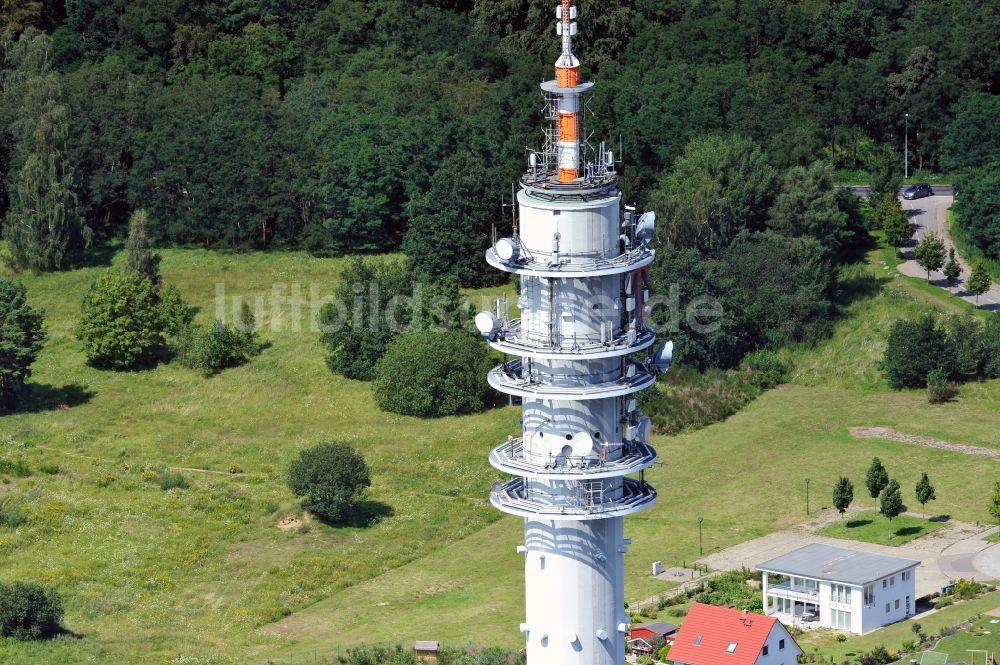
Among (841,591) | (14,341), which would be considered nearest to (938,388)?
(841,591)

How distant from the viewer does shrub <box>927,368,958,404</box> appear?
175 meters

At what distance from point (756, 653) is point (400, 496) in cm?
4080

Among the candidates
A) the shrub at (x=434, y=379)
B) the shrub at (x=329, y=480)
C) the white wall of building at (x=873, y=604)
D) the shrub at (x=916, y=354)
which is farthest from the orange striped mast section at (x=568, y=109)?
the shrub at (x=916, y=354)

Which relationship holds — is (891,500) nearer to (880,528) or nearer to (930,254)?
(880,528)

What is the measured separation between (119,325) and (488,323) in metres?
101

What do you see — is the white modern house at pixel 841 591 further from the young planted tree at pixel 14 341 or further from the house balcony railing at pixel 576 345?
the young planted tree at pixel 14 341

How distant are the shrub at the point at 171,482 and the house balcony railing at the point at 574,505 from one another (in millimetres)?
72846

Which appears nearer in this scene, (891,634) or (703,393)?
(891,634)

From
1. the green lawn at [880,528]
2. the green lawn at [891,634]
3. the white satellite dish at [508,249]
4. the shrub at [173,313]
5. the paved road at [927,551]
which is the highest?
the white satellite dish at [508,249]

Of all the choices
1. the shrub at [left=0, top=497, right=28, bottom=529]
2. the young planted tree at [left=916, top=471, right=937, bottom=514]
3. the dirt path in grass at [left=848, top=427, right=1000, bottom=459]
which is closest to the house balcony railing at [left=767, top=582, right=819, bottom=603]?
the young planted tree at [left=916, top=471, right=937, bottom=514]

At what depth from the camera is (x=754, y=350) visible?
185 meters

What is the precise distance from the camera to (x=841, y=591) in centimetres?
13638

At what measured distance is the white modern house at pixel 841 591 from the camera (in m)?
136

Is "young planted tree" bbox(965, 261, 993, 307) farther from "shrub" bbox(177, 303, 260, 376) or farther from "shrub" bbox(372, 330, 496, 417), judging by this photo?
"shrub" bbox(177, 303, 260, 376)
